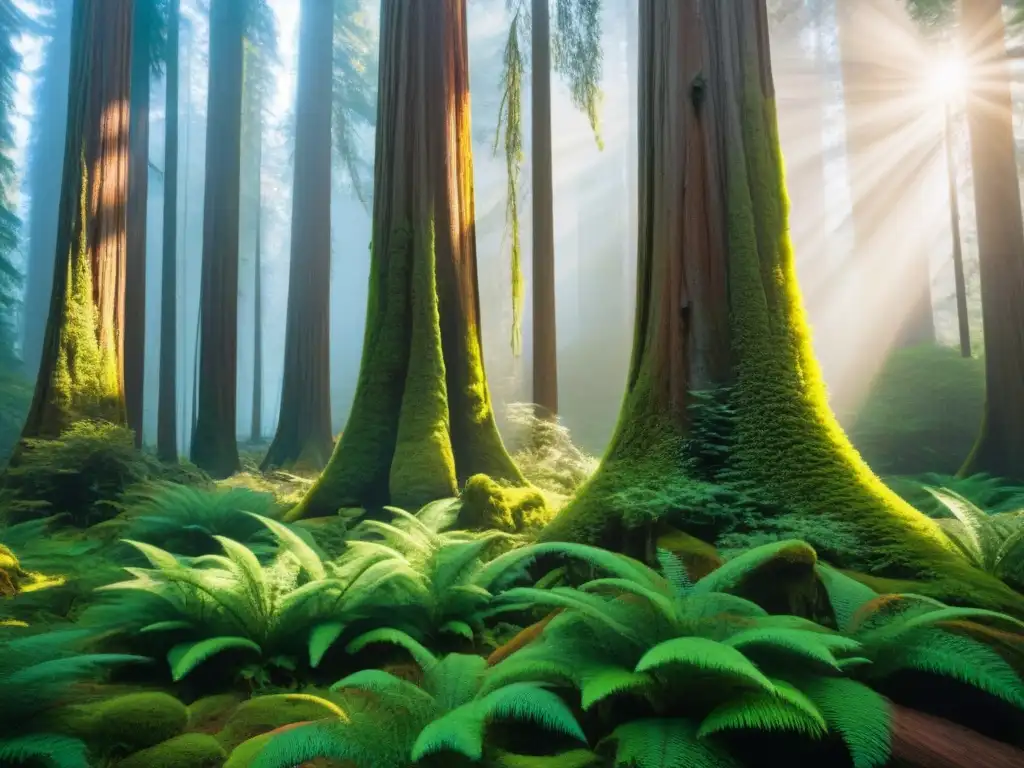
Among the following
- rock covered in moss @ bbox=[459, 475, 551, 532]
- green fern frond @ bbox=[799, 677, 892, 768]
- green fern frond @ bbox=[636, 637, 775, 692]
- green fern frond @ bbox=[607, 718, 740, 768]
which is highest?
rock covered in moss @ bbox=[459, 475, 551, 532]

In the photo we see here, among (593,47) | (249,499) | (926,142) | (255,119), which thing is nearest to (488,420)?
(249,499)

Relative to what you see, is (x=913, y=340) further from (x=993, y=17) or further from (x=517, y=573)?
(x=517, y=573)

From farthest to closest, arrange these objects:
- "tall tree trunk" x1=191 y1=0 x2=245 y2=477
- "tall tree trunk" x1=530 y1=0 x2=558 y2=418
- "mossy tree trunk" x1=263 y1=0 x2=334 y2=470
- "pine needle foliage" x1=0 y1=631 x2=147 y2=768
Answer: "mossy tree trunk" x1=263 y1=0 x2=334 y2=470 → "tall tree trunk" x1=191 y1=0 x2=245 y2=477 → "tall tree trunk" x1=530 y1=0 x2=558 y2=418 → "pine needle foliage" x1=0 y1=631 x2=147 y2=768

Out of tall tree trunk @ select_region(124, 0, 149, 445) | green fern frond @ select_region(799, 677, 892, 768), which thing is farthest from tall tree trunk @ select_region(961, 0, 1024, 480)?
tall tree trunk @ select_region(124, 0, 149, 445)

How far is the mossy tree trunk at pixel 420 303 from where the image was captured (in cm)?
632

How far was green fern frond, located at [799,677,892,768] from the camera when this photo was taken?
5.65ft

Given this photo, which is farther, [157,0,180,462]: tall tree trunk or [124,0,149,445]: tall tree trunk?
→ [157,0,180,462]: tall tree trunk

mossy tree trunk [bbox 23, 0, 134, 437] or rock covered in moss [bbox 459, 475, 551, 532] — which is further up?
mossy tree trunk [bbox 23, 0, 134, 437]

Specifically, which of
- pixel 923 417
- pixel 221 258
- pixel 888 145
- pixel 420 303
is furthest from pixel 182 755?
pixel 888 145

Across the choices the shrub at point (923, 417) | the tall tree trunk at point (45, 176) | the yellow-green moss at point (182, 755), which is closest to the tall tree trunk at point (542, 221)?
the shrub at point (923, 417)

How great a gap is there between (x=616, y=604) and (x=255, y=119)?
27.8m

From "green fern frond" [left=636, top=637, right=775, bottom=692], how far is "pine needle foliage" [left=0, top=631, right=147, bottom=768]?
1.91 meters

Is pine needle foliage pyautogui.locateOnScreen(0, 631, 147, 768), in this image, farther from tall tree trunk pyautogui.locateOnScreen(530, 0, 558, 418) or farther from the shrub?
the shrub

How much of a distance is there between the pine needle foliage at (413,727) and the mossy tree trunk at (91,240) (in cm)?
753
